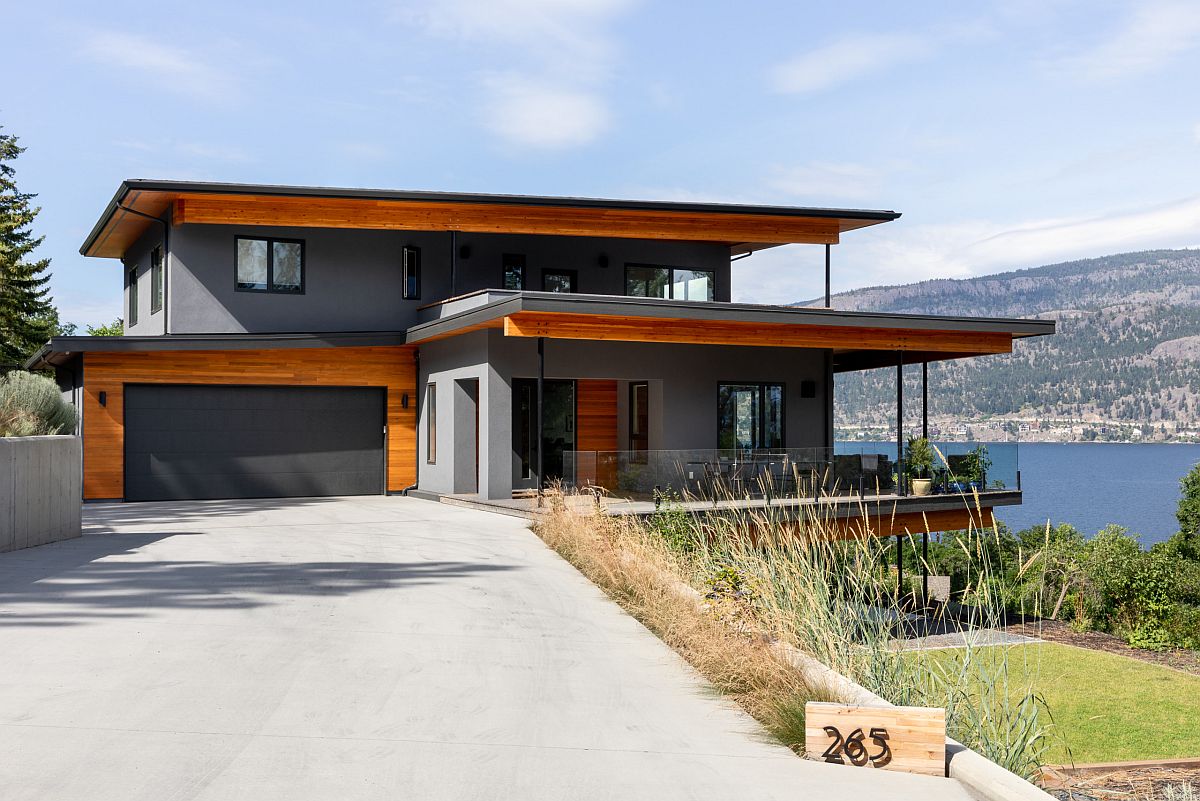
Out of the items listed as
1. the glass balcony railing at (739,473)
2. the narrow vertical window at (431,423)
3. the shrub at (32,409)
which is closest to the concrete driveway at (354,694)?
the shrub at (32,409)

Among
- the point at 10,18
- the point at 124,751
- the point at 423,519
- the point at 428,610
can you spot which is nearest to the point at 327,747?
the point at 124,751

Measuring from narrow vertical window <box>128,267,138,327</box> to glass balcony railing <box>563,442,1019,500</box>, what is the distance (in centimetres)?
1426

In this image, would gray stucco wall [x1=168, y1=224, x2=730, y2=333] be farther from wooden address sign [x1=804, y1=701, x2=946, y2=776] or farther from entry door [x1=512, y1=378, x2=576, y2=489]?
wooden address sign [x1=804, y1=701, x2=946, y2=776]

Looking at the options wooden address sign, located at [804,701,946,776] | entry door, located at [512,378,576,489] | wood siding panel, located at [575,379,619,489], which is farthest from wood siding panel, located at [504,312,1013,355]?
wooden address sign, located at [804,701,946,776]

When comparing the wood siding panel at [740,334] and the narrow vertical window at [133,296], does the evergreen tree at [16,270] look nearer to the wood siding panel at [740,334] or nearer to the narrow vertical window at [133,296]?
the narrow vertical window at [133,296]

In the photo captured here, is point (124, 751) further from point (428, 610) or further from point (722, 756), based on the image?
point (428, 610)

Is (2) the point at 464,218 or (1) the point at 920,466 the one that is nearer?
(1) the point at 920,466

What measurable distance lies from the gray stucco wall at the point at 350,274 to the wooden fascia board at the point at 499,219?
752 mm

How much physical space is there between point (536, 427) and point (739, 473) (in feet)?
19.5

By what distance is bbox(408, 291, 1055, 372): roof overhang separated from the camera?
16250mm

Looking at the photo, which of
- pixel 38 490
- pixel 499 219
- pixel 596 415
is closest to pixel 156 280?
pixel 499 219

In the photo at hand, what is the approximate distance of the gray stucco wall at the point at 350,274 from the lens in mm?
20594

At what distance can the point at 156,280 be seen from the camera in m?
22.0

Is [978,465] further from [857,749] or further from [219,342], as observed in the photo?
[857,749]
